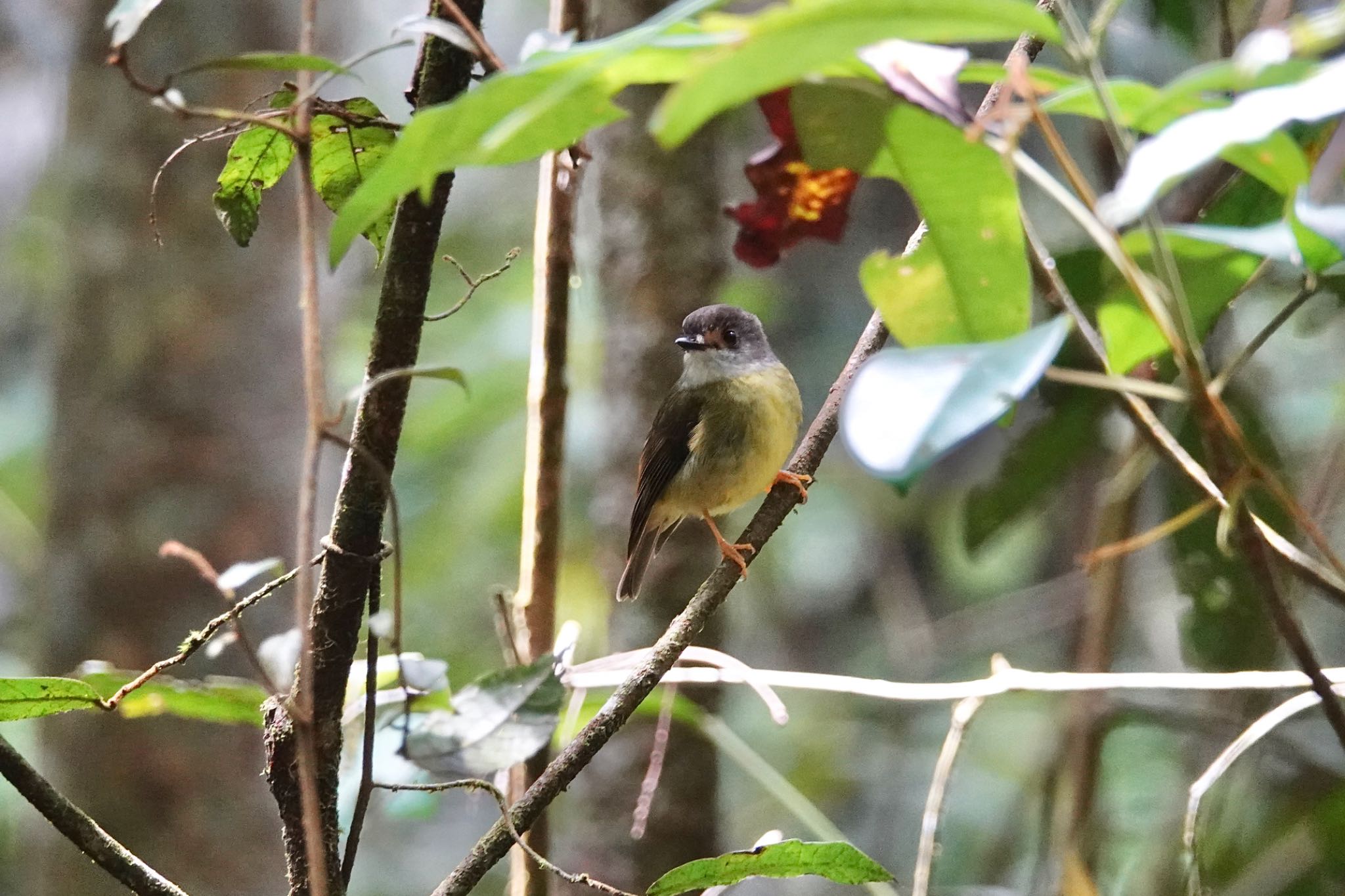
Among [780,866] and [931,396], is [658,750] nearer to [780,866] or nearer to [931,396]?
[780,866]

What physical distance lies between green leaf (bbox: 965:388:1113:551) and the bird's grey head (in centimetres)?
112

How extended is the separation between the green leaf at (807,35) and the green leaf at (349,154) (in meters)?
0.78

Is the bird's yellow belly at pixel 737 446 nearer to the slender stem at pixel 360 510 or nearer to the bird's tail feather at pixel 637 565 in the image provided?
the bird's tail feather at pixel 637 565

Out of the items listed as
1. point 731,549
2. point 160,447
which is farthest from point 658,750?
point 160,447

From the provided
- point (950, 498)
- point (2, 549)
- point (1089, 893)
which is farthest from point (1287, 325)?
point (2, 549)

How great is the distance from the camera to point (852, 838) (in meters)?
5.40

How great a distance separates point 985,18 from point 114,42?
79cm

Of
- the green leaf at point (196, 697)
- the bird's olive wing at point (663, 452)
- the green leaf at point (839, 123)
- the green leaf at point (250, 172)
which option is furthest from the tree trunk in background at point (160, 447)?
the green leaf at point (839, 123)

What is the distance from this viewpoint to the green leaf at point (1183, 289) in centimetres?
112

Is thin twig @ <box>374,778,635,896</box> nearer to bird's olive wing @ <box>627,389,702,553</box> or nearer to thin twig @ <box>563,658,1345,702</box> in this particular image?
thin twig @ <box>563,658,1345,702</box>

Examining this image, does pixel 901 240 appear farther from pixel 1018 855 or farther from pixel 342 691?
pixel 342 691

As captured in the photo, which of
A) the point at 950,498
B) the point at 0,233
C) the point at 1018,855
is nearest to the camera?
the point at 1018,855

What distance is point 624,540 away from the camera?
12.4ft

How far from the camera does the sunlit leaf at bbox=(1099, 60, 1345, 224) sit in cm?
82
